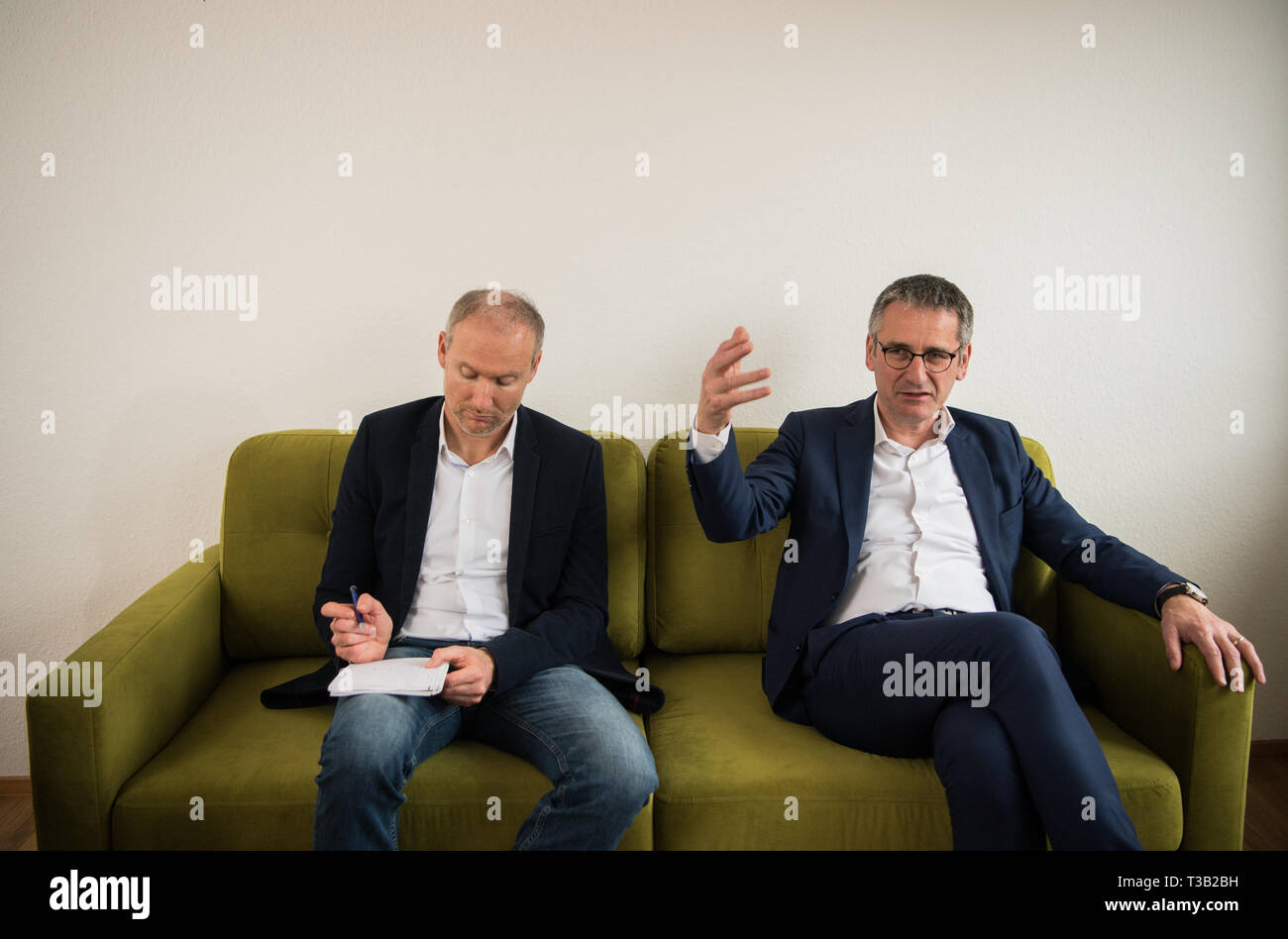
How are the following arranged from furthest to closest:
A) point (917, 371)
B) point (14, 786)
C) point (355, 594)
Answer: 1. point (14, 786)
2. point (917, 371)
3. point (355, 594)

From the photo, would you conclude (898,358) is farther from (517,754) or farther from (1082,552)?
(517,754)

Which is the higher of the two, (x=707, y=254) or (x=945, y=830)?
(x=707, y=254)

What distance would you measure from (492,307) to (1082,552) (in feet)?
4.44

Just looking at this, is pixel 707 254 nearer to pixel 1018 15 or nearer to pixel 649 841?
pixel 1018 15

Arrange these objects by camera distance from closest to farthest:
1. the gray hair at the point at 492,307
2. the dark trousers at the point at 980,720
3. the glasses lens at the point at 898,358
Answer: the dark trousers at the point at 980,720 → the gray hair at the point at 492,307 → the glasses lens at the point at 898,358

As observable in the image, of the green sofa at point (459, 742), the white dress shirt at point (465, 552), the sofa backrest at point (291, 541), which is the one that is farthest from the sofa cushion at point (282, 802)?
the sofa backrest at point (291, 541)

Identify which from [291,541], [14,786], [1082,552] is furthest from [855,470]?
[14,786]

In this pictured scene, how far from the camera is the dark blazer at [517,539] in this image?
6.05ft

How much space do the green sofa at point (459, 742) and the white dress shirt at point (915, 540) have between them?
0.29 meters

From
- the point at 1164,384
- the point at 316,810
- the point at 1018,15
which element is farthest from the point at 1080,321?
the point at 316,810

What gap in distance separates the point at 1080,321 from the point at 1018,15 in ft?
2.63

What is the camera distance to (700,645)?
2186mm

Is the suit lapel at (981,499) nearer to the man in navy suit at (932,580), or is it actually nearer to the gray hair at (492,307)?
the man in navy suit at (932,580)

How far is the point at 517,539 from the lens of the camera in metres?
1.86
